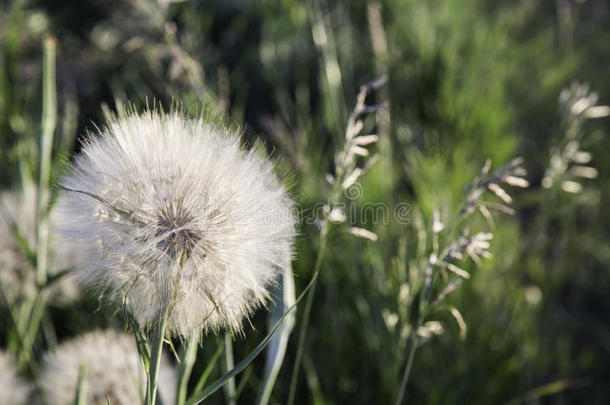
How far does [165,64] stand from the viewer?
2.75 m

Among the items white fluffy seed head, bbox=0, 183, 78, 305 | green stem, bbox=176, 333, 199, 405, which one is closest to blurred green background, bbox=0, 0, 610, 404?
white fluffy seed head, bbox=0, 183, 78, 305

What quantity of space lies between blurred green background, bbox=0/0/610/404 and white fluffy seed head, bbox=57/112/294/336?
9 cm

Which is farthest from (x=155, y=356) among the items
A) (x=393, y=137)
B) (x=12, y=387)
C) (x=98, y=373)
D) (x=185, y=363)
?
(x=393, y=137)

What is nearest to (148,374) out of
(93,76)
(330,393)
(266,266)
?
(266,266)

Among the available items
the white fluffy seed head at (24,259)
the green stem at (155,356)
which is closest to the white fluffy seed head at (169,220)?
the green stem at (155,356)

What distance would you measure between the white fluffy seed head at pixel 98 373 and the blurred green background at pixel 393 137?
0.35 feet

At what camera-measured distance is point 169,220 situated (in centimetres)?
70

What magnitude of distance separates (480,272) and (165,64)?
6.32ft

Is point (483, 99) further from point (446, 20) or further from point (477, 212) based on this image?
point (477, 212)

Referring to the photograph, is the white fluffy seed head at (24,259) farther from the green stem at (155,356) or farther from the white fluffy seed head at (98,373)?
the green stem at (155,356)

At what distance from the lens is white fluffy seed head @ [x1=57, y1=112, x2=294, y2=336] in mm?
679

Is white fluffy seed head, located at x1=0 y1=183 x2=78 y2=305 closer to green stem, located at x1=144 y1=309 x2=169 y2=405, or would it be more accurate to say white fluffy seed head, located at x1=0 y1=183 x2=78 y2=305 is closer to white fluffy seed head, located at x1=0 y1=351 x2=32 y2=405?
white fluffy seed head, located at x1=0 y1=351 x2=32 y2=405

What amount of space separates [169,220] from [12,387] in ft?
2.34

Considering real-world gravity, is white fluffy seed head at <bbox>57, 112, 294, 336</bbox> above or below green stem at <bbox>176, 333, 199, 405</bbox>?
above
